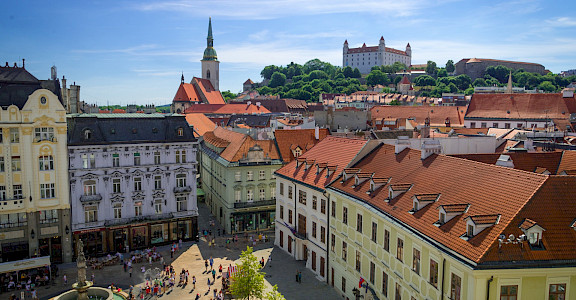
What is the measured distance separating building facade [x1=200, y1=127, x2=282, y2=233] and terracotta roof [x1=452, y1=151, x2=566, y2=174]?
23793 mm

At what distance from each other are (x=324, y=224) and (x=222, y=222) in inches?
804

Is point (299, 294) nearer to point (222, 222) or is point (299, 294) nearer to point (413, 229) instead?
point (413, 229)

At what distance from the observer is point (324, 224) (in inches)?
1563

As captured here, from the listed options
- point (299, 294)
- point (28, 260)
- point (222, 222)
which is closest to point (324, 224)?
point (299, 294)

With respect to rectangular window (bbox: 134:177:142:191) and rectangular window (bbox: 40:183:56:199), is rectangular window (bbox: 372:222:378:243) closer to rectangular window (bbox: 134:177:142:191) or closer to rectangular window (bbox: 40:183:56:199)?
rectangular window (bbox: 134:177:142:191)

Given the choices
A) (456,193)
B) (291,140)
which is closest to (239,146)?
(291,140)

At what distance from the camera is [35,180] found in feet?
144

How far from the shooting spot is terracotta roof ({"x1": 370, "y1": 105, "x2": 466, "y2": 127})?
106 m

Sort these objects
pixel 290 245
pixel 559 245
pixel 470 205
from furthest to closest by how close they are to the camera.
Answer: pixel 290 245, pixel 470 205, pixel 559 245

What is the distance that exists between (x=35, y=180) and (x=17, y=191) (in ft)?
5.75

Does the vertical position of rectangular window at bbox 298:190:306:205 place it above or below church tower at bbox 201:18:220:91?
below

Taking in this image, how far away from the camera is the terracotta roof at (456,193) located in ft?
70.7

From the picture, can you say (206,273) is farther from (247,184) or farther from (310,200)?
(247,184)

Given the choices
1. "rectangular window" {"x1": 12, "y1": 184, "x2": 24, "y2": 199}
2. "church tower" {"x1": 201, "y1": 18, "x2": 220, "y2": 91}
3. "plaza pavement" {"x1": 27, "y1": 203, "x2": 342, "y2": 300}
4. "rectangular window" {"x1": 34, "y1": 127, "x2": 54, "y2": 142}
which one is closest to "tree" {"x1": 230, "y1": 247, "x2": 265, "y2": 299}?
"plaza pavement" {"x1": 27, "y1": 203, "x2": 342, "y2": 300}
